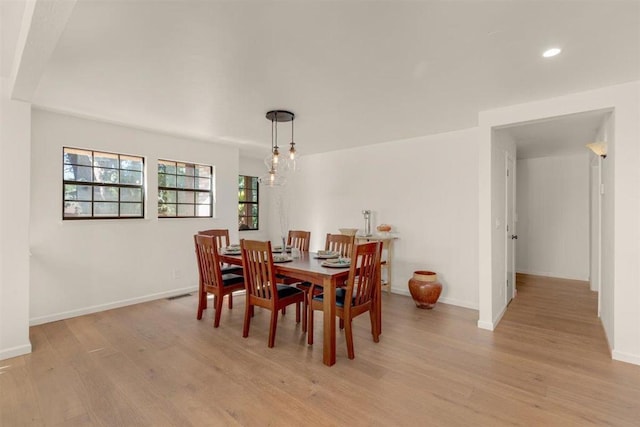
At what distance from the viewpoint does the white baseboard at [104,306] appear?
353 cm

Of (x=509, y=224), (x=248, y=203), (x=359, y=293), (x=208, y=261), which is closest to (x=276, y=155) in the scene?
(x=208, y=261)

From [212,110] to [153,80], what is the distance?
82 centimetres

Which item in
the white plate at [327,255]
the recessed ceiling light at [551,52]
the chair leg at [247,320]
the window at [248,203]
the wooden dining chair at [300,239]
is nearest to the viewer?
the recessed ceiling light at [551,52]

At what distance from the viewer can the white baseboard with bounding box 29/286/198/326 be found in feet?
11.6

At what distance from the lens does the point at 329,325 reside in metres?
2.61

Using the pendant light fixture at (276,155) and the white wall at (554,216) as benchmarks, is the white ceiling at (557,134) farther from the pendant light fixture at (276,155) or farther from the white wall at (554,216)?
the pendant light fixture at (276,155)

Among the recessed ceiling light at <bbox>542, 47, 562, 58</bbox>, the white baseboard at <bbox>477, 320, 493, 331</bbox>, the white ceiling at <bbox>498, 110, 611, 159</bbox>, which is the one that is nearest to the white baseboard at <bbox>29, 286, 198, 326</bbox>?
the white baseboard at <bbox>477, 320, 493, 331</bbox>

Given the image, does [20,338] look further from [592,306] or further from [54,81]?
[592,306]

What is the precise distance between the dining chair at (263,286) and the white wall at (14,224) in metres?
1.93

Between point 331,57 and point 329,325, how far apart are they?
209 cm

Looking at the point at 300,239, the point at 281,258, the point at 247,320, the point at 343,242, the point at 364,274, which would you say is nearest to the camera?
the point at 364,274

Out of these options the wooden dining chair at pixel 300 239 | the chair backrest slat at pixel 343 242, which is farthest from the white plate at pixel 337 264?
the wooden dining chair at pixel 300 239

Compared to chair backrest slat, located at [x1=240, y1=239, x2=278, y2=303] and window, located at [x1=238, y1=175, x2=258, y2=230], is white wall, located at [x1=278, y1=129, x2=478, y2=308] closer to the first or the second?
window, located at [x1=238, y1=175, x2=258, y2=230]

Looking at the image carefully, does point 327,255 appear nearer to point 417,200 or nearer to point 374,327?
point 374,327
